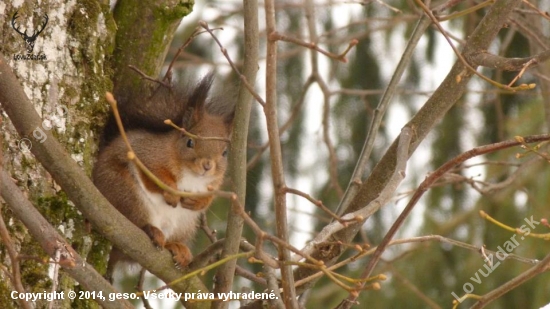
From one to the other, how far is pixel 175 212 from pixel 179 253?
0.17 meters

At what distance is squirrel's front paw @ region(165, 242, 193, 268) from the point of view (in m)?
1.78

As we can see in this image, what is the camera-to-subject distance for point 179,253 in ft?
6.02

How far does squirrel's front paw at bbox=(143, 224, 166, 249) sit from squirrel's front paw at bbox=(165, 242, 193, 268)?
4cm

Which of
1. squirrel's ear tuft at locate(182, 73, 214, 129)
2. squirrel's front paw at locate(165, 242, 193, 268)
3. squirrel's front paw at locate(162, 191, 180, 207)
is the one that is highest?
squirrel's ear tuft at locate(182, 73, 214, 129)

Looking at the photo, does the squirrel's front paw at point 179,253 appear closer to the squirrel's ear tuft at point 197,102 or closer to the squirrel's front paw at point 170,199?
the squirrel's front paw at point 170,199

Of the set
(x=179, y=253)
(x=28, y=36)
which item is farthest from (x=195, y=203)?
(x=28, y=36)

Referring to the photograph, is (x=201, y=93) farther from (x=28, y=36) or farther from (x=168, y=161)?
(x=28, y=36)

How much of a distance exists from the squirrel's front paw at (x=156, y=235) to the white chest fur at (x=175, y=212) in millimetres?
40

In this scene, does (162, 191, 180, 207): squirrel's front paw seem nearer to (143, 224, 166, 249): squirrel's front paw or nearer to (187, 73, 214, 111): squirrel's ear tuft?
(143, 224, 166, 249): squirrel's front paw

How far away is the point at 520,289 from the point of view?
3.13 meters

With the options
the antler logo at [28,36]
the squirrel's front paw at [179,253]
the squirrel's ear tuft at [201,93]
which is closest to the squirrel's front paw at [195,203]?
the squirrel's front paw at [179,253]

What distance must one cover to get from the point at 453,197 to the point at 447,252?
0.82 ft

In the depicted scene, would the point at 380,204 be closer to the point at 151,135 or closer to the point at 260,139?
the point at 151,135

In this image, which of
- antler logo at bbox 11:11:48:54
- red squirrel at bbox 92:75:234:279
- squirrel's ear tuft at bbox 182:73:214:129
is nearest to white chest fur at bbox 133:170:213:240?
red squirrel at bbox 92:75:234:279
